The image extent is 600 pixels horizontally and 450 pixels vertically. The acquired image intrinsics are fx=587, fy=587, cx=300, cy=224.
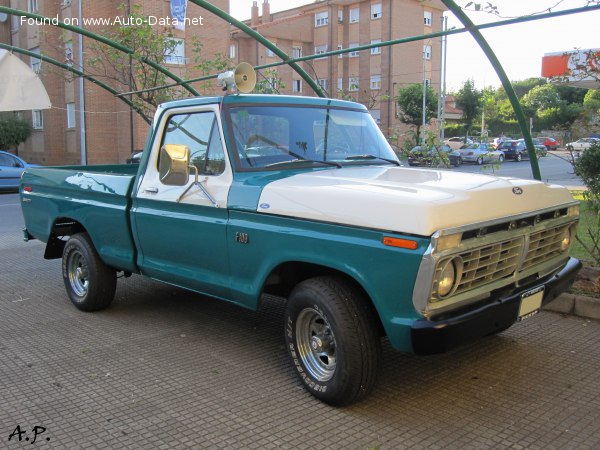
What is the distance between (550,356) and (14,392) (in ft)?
13.4

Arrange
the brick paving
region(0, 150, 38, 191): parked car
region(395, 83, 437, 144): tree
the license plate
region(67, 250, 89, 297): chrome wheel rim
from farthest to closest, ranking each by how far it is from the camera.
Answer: region(395, 83, 437, 144): tree
region(0, 150, 38, 191): parked car
region(67, 250, 89, 297): chrome wheel rim
the license plate
the brick paving

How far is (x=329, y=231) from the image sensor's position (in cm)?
370

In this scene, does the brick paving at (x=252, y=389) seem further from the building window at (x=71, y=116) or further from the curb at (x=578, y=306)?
the building window at (x=71, y=116)

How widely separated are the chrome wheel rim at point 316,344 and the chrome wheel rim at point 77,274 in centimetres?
299

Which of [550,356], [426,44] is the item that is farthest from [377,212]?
[426,44]

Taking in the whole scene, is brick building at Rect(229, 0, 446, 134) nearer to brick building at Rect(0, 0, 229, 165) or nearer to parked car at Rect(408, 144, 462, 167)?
brick building at Rect(0, 0, 229, 165)

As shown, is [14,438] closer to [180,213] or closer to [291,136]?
[180,213]

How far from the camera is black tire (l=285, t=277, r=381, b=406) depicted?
3629 mm

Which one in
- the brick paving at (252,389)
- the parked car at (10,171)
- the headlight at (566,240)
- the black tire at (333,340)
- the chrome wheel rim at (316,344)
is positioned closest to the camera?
the brick paving at (252,389)

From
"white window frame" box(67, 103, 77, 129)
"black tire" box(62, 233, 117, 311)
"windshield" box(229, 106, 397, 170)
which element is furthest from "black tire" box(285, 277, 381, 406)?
"white window frame" box(67, 103, 77, 129)

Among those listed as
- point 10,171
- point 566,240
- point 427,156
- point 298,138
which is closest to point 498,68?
point 427,156

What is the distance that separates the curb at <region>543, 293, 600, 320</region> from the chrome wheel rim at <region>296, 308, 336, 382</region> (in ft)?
9.15

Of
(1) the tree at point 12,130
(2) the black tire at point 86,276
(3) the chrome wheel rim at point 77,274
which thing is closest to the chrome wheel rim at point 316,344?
(2) the black tire at point 86,276

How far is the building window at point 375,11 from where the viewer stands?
48031 mm
